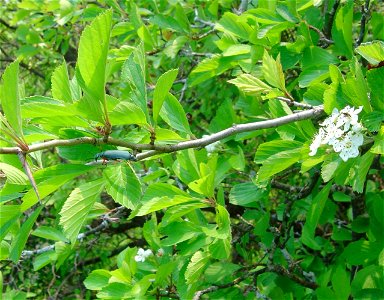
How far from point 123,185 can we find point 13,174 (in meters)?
0.24

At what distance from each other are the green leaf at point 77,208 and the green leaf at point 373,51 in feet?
2.13

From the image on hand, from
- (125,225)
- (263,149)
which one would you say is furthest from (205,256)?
(125,225)

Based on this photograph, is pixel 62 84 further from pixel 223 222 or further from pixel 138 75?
pixel 223 222

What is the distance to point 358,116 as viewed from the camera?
1.23 meters

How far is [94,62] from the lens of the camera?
0.99 m

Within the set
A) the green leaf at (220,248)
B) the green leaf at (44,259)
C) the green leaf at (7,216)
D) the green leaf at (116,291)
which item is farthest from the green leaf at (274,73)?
the green leaf at (44,259)

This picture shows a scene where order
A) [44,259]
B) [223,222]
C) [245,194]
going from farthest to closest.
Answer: [44,259] < [245,194] < [223,222]

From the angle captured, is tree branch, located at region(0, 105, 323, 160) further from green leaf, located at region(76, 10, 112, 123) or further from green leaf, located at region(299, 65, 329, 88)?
green leaf, located at region(299, 65, 329, 88)

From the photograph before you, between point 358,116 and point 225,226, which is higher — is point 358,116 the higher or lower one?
the higher one

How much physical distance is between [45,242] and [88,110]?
2896mm

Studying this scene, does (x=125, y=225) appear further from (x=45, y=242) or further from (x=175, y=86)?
(x=175, y=86)

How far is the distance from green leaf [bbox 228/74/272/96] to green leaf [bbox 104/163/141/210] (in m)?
0.39

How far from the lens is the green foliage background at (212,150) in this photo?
1101 millimetres

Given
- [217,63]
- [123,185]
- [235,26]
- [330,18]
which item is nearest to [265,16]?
[235,26]
